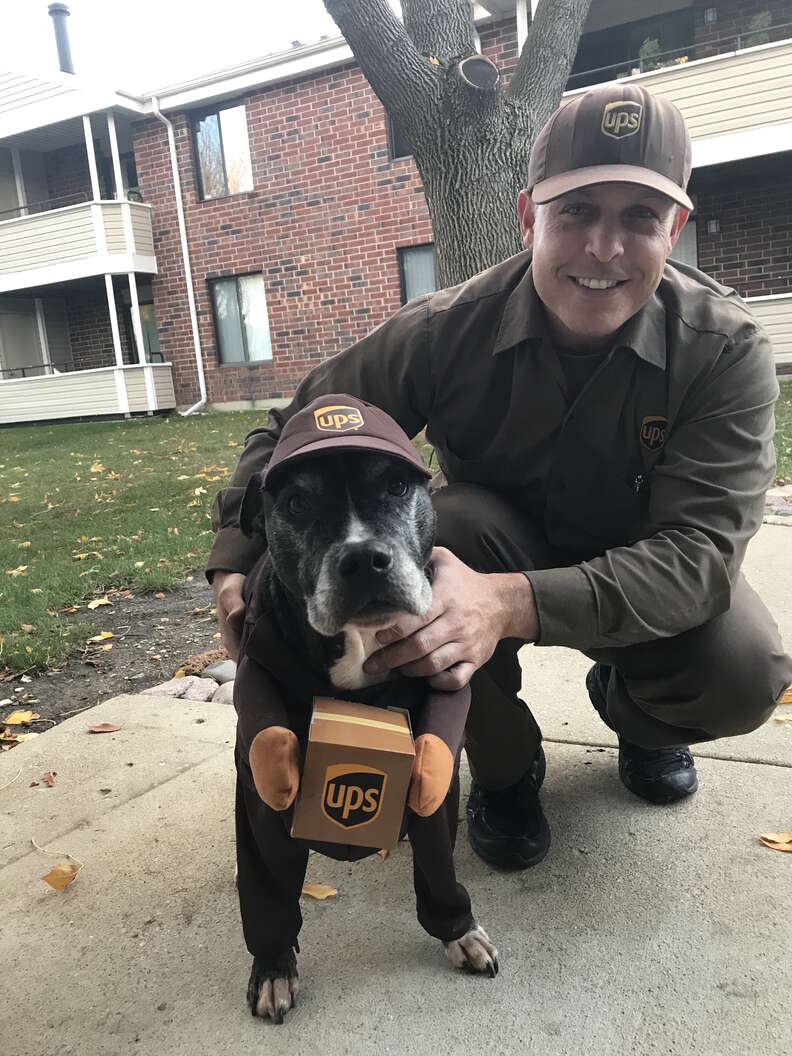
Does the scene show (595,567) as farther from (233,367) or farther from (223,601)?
(233,367)

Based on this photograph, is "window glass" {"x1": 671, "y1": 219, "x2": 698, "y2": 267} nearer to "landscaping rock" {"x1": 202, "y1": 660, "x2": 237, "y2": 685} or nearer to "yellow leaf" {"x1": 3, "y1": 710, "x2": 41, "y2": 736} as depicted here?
"landscaping rock" {"x1": 202, "y1": 660, "x2": 237, "y2": 685}

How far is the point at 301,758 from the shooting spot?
1.60 m

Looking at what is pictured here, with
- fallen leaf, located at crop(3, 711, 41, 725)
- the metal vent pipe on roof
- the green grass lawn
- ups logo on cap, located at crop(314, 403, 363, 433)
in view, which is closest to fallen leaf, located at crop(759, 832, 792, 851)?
A: ups logo on cap, located at crop(314, 403, 363, 433)

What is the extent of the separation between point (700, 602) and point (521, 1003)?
3.22 feet

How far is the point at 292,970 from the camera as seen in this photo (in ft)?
5.76

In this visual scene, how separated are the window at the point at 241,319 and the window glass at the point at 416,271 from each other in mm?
2830

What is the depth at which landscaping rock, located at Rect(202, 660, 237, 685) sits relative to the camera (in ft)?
11.5

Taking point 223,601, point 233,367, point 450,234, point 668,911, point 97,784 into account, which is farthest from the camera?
point 233,367

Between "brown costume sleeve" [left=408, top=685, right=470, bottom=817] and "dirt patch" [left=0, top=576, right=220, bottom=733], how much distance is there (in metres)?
2.15

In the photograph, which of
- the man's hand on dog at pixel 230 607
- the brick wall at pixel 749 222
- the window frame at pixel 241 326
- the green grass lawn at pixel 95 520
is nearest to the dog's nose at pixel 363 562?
the man's hand on dog at pixel 230 607

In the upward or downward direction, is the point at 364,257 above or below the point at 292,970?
above

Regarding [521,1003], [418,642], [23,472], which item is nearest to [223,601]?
[418,642]

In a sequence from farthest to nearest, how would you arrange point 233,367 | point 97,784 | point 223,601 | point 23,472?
point 233,367, point 23,472, point 97,784, point 223,601

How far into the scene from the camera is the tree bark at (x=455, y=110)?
517 centimetres
